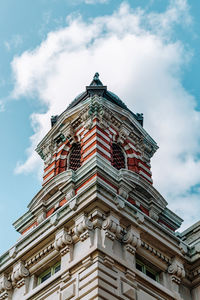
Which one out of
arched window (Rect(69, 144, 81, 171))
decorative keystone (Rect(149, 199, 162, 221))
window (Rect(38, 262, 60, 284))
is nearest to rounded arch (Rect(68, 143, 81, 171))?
arched window (Rect(69, 144, 81, 171))

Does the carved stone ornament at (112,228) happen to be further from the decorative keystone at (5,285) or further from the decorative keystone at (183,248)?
the decorative keystone at (5,285)

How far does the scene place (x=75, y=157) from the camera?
30953 mm

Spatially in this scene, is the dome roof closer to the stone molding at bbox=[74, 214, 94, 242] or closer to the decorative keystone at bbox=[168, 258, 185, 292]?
the decorative keystone at bbox=[168, 258, 185, 292]

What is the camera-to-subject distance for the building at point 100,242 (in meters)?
19.7

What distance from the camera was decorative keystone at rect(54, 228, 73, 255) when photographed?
21.1m

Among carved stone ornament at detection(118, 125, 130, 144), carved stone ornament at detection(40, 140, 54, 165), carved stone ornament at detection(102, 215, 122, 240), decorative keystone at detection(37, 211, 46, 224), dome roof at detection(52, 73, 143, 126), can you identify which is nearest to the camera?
carved stone ornament at detection(102, 215, 122, 240)

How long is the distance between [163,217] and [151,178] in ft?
11.3

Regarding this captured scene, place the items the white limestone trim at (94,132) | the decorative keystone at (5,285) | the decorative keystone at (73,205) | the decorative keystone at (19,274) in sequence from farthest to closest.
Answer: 1. the white limestone trim at (94,132)
2. the decorative keystone at (5,285)
3. the decorative keystone at (19,274)
4. the decorative keystone at (73,205)

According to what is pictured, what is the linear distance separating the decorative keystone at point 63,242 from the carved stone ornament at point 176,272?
4.24m

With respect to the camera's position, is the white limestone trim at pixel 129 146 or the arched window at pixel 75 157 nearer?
the arched window at pixel 75 157

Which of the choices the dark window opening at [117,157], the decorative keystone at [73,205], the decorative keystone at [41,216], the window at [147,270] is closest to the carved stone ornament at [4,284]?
the decorative keystone at [73,205]

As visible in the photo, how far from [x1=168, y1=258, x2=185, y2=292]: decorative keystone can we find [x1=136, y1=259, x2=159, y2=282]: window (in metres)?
0.55

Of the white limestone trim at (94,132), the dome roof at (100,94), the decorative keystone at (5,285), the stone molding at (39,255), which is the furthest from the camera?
the dome roof at (100,94)

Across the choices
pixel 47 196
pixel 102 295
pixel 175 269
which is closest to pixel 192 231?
pixel 175 269
